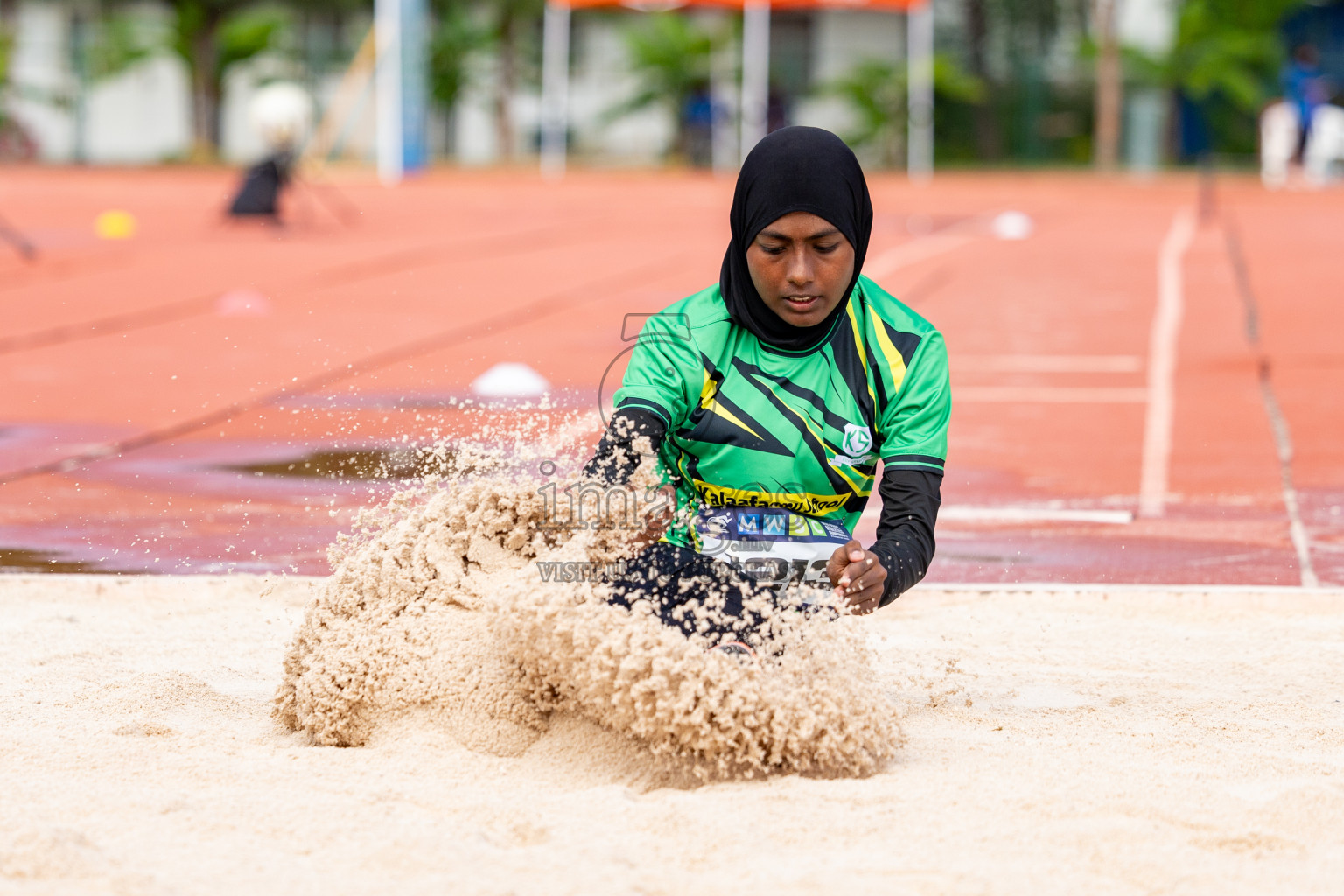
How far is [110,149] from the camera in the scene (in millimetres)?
36156

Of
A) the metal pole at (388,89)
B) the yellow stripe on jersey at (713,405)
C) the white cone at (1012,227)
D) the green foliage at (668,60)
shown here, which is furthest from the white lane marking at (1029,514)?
the green foliage at (668,60)

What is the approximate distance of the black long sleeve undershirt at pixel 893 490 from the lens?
3127 mm

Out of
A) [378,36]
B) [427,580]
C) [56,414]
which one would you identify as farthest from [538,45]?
[427,580]

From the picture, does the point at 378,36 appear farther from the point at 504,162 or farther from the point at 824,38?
the point at 824,38

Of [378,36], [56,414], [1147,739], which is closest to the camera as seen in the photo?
[1147,739]

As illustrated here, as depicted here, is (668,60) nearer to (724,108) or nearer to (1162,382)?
(724,108)

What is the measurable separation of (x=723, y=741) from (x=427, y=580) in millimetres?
825

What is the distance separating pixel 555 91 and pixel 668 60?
265cm

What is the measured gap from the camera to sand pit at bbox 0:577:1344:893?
103 inches

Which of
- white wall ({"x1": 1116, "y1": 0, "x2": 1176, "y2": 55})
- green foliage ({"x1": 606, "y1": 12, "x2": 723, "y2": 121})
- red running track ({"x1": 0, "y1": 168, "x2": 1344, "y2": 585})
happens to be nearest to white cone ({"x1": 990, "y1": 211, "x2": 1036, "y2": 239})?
red running track ({"x1": 0, "y1": 168, "x2": 1344, "y2": 585})

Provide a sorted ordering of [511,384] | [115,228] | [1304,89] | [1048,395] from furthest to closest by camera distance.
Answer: [1304,89] → [115,228] → [1048,395] → [511,384]

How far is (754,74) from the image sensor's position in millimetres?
29250

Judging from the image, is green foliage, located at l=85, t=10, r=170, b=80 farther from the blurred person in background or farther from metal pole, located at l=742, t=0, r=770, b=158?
the blurred person in background

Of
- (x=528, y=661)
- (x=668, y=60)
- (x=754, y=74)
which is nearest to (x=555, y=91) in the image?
(x=668, y=60)
